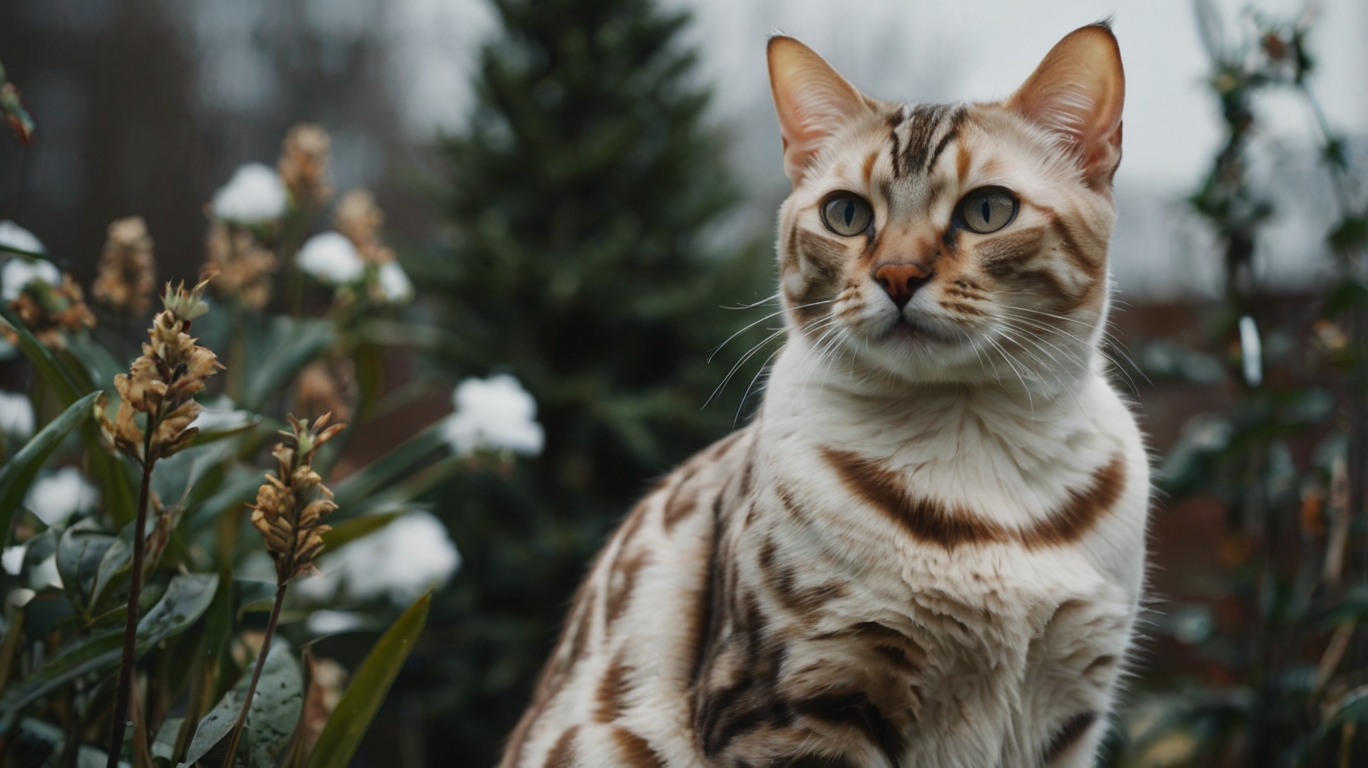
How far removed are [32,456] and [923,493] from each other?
112 cm

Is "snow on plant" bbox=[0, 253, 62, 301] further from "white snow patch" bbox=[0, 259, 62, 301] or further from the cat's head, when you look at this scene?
the cat's head

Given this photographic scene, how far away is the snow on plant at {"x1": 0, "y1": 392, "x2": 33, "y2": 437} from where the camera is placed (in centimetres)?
169

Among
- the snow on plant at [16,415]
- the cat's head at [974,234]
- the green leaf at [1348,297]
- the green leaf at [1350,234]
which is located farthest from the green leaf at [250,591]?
the green leaf at [1350,234]

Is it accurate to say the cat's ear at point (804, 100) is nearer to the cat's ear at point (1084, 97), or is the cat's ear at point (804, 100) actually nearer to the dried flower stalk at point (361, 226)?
the cat's ear at point (1084, 97)

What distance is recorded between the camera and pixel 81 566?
1.09 m

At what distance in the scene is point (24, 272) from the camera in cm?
152

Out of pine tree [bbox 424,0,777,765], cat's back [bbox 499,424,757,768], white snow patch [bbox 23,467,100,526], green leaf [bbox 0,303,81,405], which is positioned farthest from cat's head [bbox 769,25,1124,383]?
pine tree [bbox 424,0,777,765]

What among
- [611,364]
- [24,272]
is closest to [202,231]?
[611,364]

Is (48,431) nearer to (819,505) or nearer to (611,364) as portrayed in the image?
(819,505)

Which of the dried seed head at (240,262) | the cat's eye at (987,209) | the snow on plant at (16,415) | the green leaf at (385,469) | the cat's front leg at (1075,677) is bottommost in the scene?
the cat's front leg at (1075,677)

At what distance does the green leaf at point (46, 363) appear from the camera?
116 centimetres

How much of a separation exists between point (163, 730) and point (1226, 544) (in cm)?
267

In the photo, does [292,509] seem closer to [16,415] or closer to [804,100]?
[804,100]

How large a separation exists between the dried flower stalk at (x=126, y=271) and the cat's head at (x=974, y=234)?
1.24 metres
